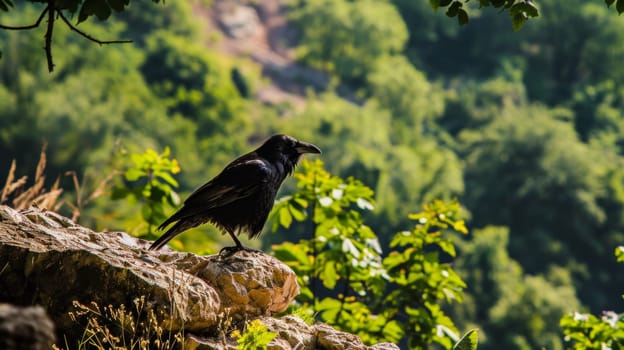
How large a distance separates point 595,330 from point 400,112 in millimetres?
87045

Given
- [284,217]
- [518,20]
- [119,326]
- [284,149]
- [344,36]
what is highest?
[344,36]

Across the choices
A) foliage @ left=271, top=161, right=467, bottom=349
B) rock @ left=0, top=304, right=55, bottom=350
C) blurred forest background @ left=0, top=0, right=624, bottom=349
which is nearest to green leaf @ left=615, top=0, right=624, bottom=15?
foliage @ left=271, top=161, right=467, bottom=349

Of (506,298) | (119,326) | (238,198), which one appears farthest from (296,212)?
(506,298)

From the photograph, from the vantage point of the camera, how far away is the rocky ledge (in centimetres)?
422

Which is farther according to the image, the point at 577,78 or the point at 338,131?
the point at 577,78

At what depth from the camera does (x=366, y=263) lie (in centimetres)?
632

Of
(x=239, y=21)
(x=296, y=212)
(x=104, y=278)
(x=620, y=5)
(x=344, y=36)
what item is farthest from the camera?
(x=344, y=36)

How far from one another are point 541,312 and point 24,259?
5994cm

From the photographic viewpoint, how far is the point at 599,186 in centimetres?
7844

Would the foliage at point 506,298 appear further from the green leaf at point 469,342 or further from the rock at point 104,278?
the rock at point 104,278

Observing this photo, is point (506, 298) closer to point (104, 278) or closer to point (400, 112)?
point (400, 112)

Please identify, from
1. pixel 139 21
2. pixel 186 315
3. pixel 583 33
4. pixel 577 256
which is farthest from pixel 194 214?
pixel 583 33

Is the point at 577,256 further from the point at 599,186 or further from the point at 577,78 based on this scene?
the point at 577,78

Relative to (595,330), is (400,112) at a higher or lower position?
higher
